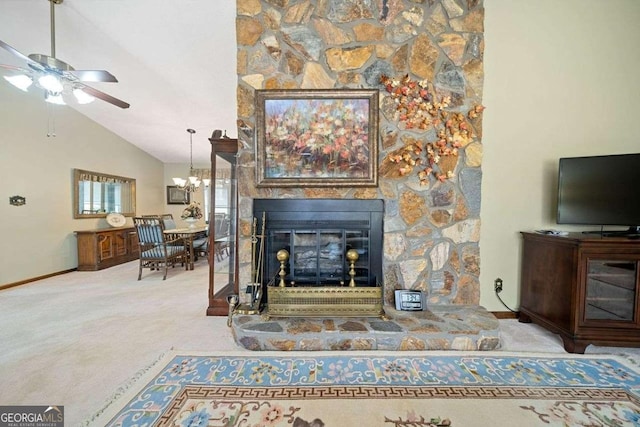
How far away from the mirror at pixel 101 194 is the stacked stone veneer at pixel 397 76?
429cm

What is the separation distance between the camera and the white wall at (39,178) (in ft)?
11.4

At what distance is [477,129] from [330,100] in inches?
52.3

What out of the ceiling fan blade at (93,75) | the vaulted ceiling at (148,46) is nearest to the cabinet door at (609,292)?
the vaulted ceiling at (148,46)

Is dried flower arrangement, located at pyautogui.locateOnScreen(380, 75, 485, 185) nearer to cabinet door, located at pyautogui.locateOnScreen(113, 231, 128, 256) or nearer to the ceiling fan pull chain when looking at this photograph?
the ceiling fan pull chain

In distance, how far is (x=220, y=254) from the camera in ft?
9.44

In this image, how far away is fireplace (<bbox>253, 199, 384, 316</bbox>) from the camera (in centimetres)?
206

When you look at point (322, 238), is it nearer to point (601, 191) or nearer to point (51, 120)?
point (601, 191)

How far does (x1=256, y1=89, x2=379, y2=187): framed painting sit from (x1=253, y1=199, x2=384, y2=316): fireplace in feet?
0.71

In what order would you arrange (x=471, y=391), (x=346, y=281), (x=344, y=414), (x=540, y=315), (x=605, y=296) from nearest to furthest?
(x=344, y=414), (x=471, y=391), (x=605, y=296), (x=540, y=315), (x=346, y=281)

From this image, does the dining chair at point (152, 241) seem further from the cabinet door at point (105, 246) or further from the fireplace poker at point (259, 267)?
the fireplace poker at point (259, 267)

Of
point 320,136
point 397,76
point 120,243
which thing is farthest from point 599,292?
point 120,243

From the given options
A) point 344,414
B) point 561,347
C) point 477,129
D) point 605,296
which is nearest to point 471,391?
point 344,414

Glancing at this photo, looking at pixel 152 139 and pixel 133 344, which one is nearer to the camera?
pixel 133 344

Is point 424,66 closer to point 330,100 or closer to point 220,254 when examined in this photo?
point 330,100
